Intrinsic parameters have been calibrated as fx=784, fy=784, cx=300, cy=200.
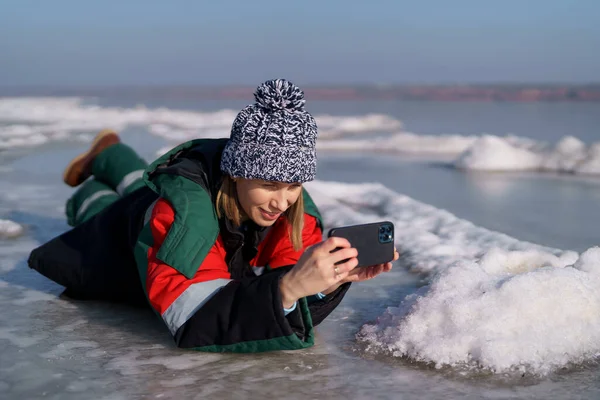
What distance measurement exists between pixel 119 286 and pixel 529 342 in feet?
4.74

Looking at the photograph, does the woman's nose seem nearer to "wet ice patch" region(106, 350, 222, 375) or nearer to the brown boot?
"wet ice patch" region(106, 350, 222, 375)

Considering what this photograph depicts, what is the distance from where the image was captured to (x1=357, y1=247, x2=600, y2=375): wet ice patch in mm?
2223

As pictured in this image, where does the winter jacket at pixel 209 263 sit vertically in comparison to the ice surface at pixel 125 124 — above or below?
below

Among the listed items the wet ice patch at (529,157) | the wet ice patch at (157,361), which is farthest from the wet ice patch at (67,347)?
the wet ice patch at (529,157)

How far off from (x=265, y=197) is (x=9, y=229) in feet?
7.44

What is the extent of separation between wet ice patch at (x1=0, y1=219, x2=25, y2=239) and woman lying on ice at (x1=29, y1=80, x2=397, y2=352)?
161 centimetres

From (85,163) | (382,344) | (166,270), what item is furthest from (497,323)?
(85,163)

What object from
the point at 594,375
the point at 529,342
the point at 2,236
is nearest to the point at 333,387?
the point at 529,342

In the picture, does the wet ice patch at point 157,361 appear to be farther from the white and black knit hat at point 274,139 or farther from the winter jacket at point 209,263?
the white and black knit hat at point 274,139

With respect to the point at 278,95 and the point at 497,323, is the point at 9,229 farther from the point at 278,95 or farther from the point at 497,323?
the point at 497,323

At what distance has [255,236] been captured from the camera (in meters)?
2.53

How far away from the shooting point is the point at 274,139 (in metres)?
2.27

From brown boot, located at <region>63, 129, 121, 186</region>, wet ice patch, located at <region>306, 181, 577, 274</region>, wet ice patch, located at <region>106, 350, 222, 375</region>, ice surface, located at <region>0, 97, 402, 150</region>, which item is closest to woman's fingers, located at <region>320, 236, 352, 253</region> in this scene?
wet ice patch, located at <region>106, 350, 222, 375</region>

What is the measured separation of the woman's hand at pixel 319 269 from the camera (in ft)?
6.72
